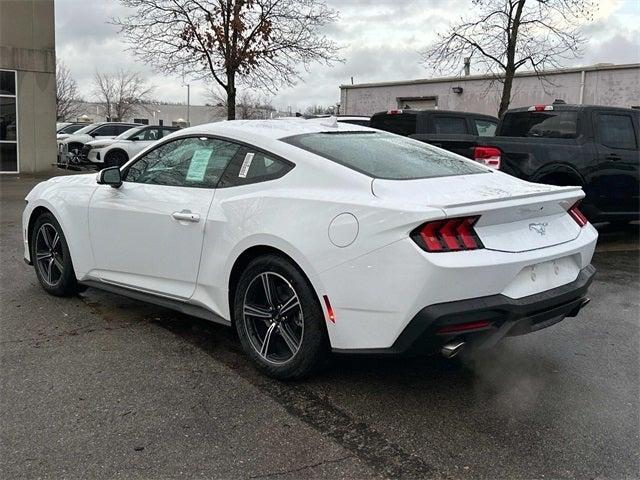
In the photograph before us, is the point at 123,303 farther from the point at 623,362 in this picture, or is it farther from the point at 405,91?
the point at 405,91

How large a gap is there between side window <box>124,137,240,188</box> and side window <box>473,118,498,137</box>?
7.04 meters

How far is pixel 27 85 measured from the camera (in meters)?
17.6

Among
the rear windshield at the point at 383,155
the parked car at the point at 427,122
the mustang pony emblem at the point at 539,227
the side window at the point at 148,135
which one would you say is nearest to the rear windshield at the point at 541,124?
the parked car at the point at 427,122

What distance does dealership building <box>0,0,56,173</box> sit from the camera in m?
17.1

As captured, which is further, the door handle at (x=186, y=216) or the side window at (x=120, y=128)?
the side window at (x=120, y=128)

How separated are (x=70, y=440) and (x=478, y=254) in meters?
2.15

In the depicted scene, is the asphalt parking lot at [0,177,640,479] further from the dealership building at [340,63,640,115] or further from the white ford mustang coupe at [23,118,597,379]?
the dealership building at [340,63,640,115]

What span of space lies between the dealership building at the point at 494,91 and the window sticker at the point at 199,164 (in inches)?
819

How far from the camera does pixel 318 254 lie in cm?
321

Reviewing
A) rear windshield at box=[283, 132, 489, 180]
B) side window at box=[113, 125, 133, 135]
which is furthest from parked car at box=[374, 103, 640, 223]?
side window at box=[113, 125, 133, 135]

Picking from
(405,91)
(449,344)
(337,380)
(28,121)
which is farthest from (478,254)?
(405,91)

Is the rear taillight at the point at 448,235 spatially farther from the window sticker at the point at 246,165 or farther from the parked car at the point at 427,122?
the parked car at the point at 427,122

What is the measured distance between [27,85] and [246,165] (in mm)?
16369

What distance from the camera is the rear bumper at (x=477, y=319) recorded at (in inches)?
115
